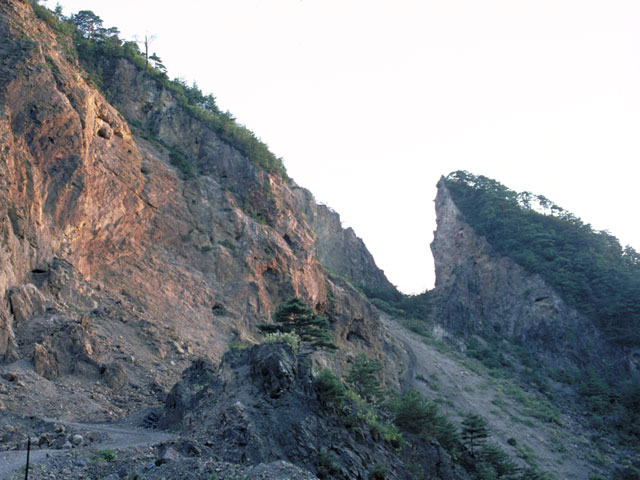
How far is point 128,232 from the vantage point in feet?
82.0

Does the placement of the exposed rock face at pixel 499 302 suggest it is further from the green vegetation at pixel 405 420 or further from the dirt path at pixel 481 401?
the green vegetation at pixel 405 420

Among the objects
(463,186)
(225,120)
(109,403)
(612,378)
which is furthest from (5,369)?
(463,186)

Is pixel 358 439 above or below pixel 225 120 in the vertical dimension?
below

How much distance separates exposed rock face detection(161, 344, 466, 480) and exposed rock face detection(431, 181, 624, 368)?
138 feet

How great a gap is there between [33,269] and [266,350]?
31.8 feet

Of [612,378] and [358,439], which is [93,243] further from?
[612,378]

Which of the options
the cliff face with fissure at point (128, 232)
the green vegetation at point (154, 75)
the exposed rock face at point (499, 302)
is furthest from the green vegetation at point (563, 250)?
the green vegetation at point (154, 75)

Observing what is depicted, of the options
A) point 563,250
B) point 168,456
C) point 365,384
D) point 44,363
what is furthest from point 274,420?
point 563,250

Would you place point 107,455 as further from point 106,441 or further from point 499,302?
point 499,302

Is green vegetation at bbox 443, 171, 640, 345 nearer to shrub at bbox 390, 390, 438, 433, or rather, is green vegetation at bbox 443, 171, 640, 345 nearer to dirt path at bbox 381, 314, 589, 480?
dirt path at bbox 381, 314, 589, 480

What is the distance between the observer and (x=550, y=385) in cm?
4734

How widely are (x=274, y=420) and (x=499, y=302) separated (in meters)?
51.9

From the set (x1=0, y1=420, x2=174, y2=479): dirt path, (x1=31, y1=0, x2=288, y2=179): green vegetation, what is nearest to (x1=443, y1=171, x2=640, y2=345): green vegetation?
(x1=31, y1=0, x2=288, y2=179): green vegetation

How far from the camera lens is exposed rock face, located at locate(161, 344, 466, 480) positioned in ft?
39.0
